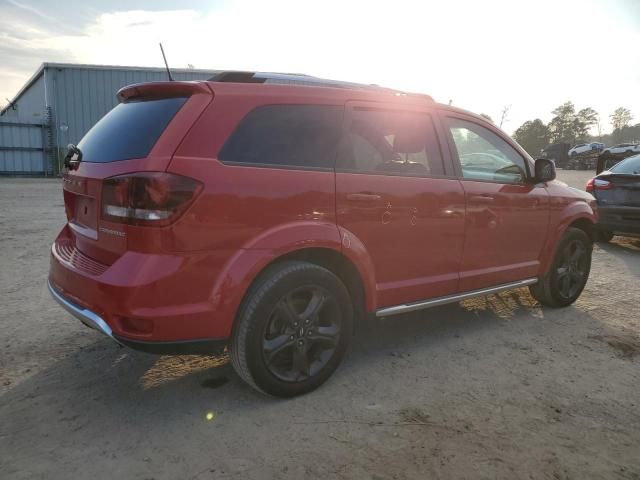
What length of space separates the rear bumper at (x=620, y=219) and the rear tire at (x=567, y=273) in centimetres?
303

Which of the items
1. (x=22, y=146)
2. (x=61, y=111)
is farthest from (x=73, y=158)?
(x=22, y=146)

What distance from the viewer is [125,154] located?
241cm

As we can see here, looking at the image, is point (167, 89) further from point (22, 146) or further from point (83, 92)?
point (22, 146)

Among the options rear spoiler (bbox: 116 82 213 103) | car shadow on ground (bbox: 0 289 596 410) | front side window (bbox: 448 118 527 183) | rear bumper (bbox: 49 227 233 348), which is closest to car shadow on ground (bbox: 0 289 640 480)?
car shadow on ground (bbox: 0 289 596 410)

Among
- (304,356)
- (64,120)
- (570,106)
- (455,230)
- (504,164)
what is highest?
(570,106)

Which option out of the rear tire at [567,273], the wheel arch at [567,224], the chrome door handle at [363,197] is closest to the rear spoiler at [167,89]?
the chrome door handle at [363,197]

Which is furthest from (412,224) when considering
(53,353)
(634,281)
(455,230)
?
(634,281)

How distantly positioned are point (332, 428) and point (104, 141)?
1.99 meters

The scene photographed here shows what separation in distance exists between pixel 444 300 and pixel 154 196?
86.2 inches

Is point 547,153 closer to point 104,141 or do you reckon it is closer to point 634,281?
point 634,281

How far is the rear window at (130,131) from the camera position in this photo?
7.84ft

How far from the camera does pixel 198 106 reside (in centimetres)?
240

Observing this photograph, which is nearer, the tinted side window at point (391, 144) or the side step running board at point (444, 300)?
the tinted side window at point (391, 144)

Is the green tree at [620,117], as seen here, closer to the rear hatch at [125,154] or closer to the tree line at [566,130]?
the tree line at [566,130]
